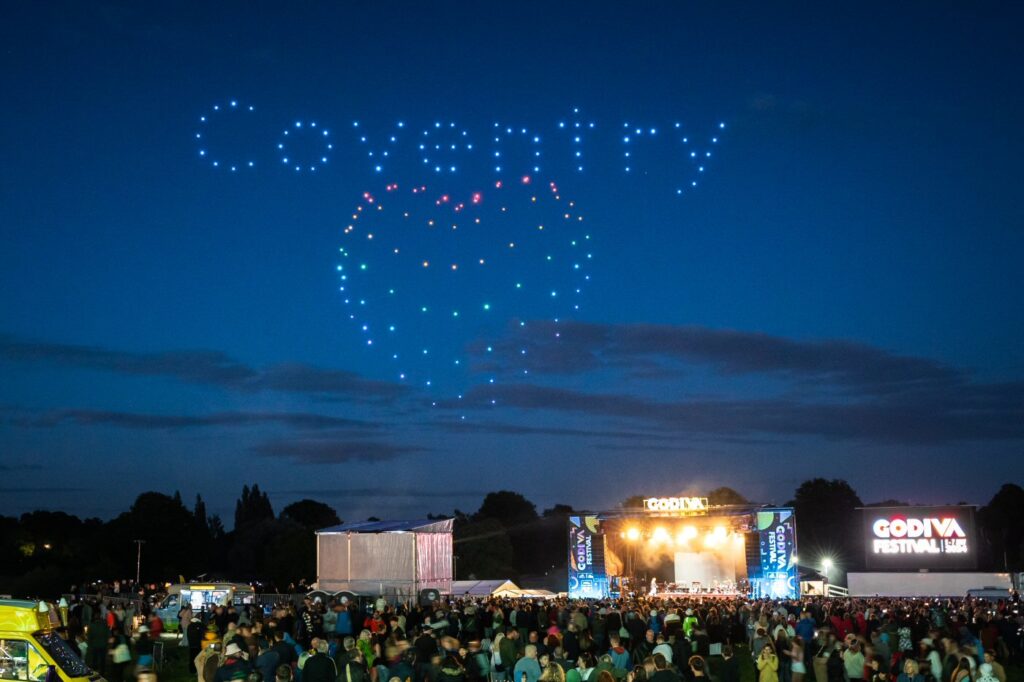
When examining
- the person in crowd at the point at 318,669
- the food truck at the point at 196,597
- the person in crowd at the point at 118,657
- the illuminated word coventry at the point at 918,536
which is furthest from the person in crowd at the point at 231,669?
the illuminated word coventry at the point at 918,536

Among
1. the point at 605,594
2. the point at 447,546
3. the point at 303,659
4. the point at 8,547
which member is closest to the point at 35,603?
the point at 303,659

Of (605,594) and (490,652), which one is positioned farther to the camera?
(605,594)

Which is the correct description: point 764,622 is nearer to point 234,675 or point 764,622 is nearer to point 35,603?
point 234,675

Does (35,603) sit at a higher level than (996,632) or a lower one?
higher

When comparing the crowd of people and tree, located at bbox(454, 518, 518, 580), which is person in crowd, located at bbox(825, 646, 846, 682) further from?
tree, located at bbox(454, 518, 518, 580)

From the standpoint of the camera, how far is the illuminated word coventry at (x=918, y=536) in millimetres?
42219

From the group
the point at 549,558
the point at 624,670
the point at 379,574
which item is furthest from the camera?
the point at 549,558

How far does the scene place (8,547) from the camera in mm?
74000

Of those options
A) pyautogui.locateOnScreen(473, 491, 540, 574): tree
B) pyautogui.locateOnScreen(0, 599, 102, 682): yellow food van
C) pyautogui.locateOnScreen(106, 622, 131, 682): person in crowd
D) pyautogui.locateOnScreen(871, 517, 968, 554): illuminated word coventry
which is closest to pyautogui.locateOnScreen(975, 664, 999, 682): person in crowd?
pyautogui.locateOnScreen(0, 599, 102, 682): yellow food van

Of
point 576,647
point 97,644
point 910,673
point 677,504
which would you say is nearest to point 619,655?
point 576,647

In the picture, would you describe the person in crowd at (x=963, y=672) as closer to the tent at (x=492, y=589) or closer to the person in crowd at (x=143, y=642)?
the person in crowd at (x=143, y=642)

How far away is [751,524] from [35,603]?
34.9 m

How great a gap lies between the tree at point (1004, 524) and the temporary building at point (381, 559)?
61225 millimetres

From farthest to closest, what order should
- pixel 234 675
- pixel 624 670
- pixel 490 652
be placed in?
pixel 490 652, pixel 624 670, pixel 234 675
